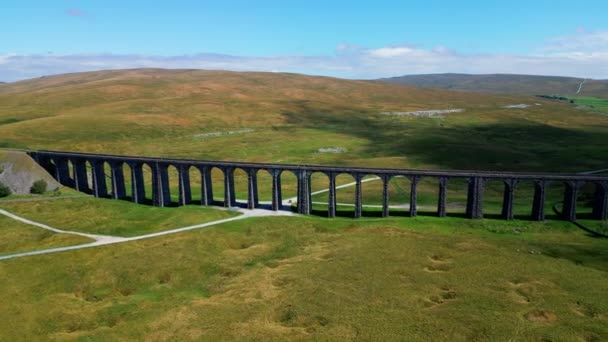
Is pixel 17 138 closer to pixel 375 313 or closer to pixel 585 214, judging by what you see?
pixel 375 313

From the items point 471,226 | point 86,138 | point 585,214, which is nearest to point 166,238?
point 471,226

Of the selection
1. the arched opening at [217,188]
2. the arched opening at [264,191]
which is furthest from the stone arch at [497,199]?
the arched opening at [217,188]

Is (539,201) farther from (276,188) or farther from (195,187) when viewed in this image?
(195,187)

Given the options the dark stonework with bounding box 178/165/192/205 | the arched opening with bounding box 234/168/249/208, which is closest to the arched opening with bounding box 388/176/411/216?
the arched opening with bounding box 234/168/249/208

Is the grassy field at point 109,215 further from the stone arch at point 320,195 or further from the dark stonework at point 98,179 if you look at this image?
the stone arch at point 320,195

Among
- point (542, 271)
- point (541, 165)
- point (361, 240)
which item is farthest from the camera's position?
point (541, 165)
